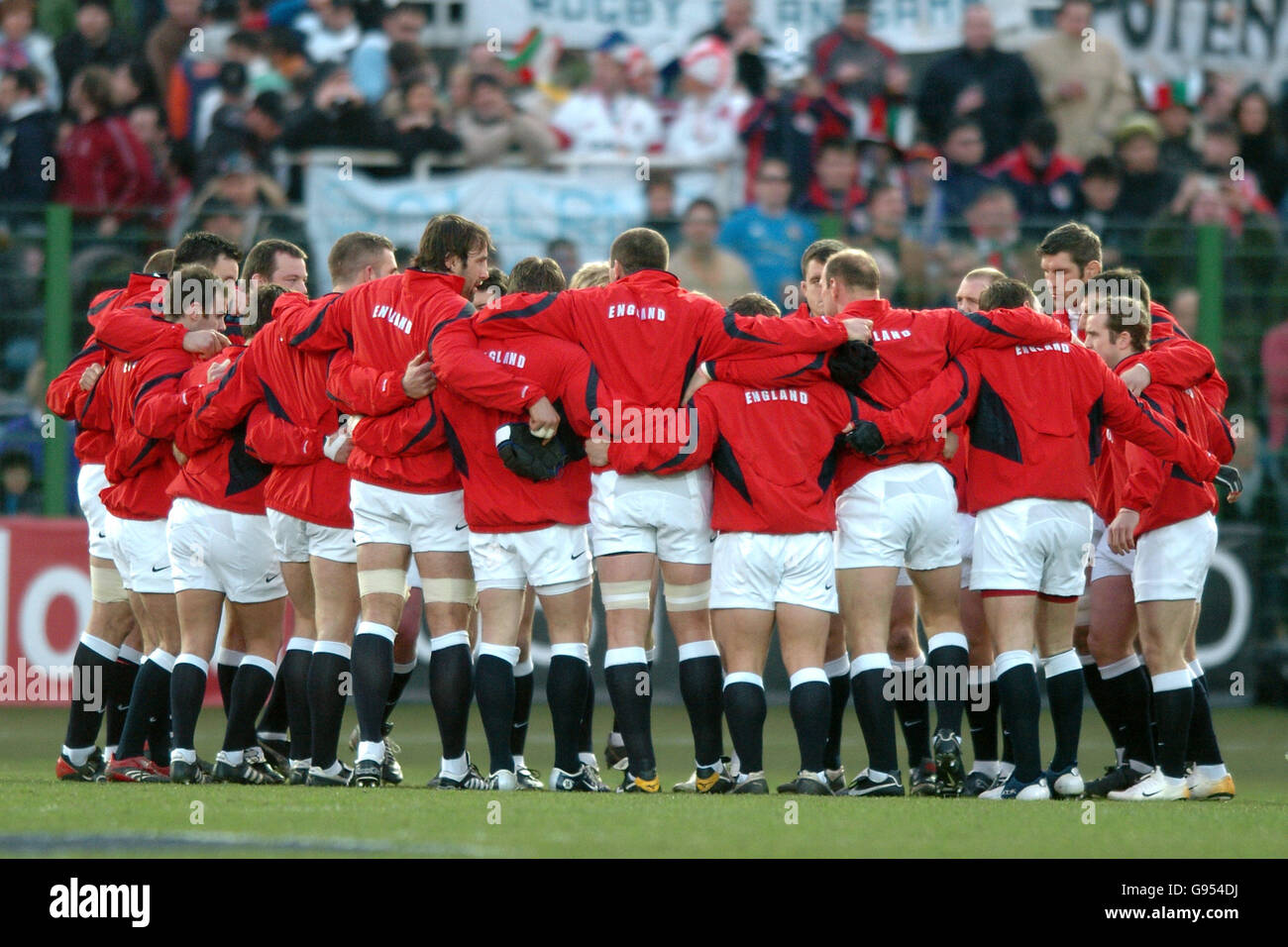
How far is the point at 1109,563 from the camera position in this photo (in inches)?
343

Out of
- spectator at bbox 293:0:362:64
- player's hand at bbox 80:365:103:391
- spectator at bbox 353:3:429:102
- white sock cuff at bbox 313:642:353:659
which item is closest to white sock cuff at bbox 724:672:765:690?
white sock cuff at bbox 313:642:353:659

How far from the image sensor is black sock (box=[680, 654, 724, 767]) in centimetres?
800

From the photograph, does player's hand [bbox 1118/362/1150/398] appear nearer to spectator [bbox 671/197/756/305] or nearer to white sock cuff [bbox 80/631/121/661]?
white sock cuff [bbox 80/631/121/661]

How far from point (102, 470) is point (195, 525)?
1.08 meters

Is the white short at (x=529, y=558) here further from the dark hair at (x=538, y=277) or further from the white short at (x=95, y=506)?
the white short at (x=95, y=506)

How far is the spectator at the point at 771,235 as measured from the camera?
1331 centimetres

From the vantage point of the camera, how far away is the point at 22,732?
11555mm

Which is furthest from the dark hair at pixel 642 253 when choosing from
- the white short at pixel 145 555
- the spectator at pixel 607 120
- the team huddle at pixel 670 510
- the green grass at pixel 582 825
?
the spectator at pixel 607 120

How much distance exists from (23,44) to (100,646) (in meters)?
8.24

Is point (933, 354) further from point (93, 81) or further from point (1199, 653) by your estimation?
point (93, 81)

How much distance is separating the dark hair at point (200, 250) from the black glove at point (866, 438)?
3.06 metres

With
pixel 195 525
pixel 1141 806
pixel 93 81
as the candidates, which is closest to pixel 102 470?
pixel 195 525

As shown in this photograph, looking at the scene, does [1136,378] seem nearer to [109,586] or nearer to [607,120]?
[109,586]

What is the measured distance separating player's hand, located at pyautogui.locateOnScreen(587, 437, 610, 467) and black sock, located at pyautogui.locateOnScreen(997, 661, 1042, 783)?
1878 millimetres
